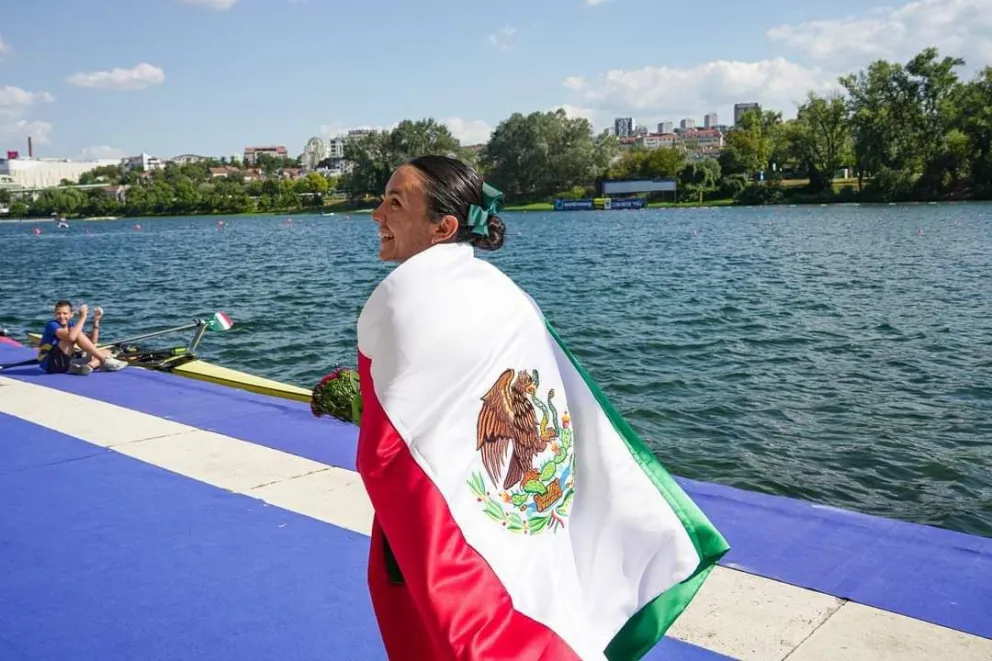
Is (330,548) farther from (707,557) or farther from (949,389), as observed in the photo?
(949,389)

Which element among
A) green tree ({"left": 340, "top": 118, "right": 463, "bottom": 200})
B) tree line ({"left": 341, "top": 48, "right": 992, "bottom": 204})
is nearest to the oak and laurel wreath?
tree line ({"left": 341, "top": 48, "right": 992, "bottom": 204})

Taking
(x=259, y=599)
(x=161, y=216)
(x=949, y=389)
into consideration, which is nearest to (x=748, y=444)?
(x=949, y=389)

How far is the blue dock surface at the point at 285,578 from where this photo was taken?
3770 millimetres

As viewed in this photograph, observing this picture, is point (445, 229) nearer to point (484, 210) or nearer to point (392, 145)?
point (484, 210)

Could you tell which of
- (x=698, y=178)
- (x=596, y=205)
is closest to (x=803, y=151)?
(x=698, y=178)

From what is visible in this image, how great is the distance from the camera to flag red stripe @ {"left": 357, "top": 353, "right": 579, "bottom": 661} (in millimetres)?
2023

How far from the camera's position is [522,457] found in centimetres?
228

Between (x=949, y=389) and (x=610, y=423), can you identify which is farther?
(x=949, y=389)

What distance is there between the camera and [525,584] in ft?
7.14

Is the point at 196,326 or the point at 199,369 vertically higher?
the point at 196,326

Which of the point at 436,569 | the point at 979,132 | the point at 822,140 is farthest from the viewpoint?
the point at 822,140

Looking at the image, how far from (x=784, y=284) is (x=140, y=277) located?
83.9ft

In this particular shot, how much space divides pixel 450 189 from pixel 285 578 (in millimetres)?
2783

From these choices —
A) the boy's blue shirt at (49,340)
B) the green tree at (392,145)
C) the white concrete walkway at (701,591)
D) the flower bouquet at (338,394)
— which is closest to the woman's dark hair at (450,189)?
the flower bouquet at (338,394)
